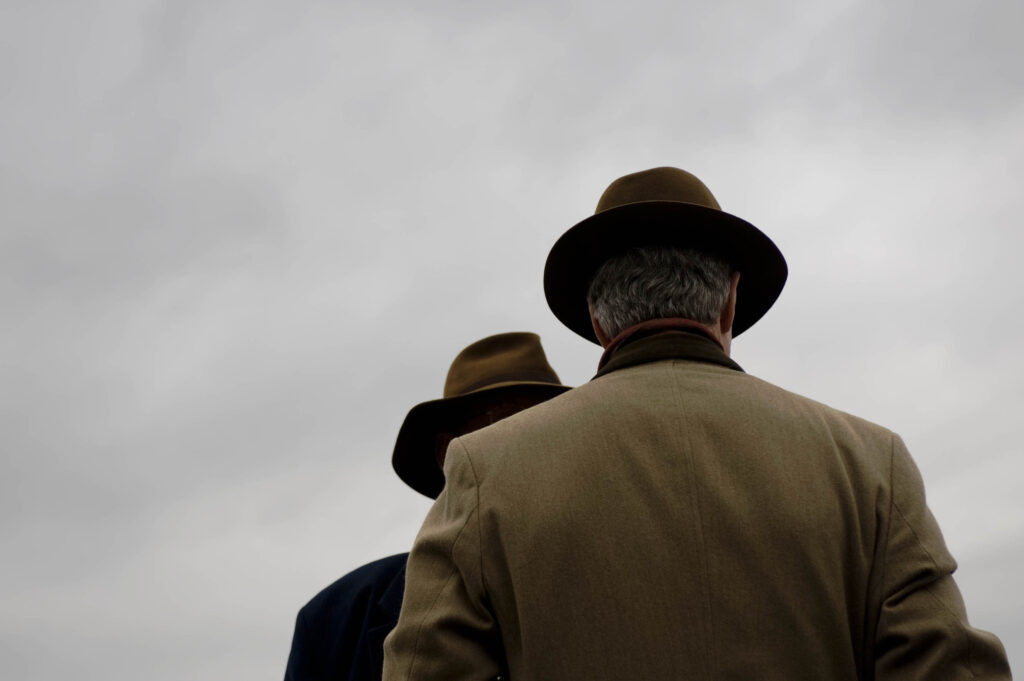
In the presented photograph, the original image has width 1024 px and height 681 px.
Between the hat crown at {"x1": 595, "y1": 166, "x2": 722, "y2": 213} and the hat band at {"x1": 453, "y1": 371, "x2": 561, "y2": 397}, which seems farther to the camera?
the hat band at {"x1": 453, "y1": 371, "x2": 561, "y2": 397}

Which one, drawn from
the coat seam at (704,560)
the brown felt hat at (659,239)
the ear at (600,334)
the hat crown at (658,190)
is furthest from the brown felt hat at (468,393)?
the coat seam at (704,560)

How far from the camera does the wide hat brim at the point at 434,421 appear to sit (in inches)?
201

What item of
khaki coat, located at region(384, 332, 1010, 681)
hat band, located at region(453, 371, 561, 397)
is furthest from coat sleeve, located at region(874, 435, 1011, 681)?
hat band, located at region(453, 371, 561, 397)

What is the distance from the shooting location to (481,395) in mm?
5191

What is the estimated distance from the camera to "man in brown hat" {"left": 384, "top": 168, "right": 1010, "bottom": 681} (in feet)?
7.60

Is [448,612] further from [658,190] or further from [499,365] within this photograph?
[499,365]

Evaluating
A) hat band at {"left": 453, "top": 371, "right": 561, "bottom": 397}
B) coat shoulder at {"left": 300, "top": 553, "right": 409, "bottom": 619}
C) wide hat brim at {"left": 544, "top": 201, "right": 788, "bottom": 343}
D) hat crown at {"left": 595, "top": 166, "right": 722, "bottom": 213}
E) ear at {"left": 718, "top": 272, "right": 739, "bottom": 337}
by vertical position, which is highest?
hat band at {"left": 453, "top": 371, "right": 561, "bottom": 397}

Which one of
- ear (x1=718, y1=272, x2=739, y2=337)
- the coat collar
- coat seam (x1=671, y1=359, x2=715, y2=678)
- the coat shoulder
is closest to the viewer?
coat seam (x1=671, y1=359, x2=715, y2=678)

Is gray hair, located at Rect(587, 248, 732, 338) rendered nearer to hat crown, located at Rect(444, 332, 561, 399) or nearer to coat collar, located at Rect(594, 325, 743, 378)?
coat collar, located at Rect(594, 325, 743, 378)

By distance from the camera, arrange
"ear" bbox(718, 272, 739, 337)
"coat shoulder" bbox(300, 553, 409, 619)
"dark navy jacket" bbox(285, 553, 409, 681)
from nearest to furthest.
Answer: "ear" bbox(718, 272, 739, 337), "dark navy jacket" bbox(285, 553, 409, 681), "coat shoulder" bbox(300, 553, 409, 619)

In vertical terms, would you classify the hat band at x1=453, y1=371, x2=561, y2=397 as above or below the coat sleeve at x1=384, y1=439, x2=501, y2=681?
above

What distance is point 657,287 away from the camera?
8.91 feet

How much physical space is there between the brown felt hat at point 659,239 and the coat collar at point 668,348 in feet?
0.82

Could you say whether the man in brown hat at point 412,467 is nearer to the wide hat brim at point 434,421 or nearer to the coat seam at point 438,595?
the wide hat brim at point 434,421
